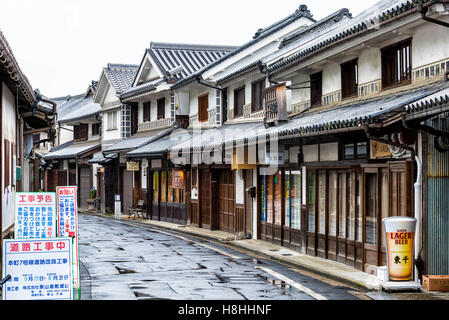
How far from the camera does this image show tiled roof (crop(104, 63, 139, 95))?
136ft

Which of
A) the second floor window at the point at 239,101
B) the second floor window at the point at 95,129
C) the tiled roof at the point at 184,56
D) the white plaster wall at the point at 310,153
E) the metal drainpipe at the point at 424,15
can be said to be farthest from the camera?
the second floor window at the point at 95,129

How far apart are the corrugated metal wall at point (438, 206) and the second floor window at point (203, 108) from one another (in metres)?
18.6

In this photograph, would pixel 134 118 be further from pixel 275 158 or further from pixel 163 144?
pixel 275 158

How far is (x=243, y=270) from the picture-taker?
17062 millimetres

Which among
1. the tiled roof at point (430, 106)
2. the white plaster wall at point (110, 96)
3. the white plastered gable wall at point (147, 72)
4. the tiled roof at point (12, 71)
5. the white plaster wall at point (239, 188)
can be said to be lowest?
the white plaster wall at point (239, 188)

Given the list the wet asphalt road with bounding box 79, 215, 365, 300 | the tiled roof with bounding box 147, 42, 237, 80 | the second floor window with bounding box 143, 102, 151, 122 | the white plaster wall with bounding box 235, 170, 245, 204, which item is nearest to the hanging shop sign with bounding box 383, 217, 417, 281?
the wet asphalt road with bounding box 79, 215, 365, 300

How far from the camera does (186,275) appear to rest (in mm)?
16047

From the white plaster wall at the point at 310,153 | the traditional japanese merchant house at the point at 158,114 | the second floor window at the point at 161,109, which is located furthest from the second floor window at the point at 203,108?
the white plaster wall at the point at 310,153

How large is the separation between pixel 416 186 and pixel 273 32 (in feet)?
48.2

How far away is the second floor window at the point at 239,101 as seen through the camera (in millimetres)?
27750

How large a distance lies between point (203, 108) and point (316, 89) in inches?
454

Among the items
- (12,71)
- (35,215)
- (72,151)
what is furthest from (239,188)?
(72,151)

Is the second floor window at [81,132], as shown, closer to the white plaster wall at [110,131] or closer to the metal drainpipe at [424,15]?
the white plaster wall at [110,131]
